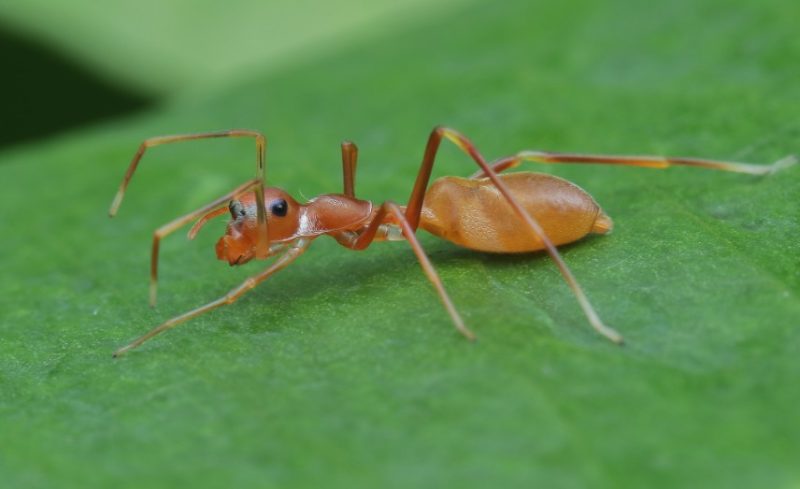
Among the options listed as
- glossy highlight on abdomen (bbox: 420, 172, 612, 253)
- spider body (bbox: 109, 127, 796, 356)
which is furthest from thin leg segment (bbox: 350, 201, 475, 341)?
glossy highlight on abdomen (bbox: 420, 172, 612, 253)

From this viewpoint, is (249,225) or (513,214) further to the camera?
(249,225)

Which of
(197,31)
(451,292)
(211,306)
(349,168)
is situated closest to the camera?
(451,292)

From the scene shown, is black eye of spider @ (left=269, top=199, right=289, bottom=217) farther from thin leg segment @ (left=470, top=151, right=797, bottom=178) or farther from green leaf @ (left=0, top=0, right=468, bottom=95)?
green leaf @ (left=0, top=0, right=468, bottom=95)

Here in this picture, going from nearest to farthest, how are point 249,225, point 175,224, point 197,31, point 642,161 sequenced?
1. point 175,224
2. point 249,225
3. point 642,161
4. point 197,31

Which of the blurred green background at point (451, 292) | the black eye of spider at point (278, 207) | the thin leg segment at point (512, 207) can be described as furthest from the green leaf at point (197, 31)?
the thin leg segment at point (512, 207)

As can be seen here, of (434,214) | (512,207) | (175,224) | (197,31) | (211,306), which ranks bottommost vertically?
(211,306)

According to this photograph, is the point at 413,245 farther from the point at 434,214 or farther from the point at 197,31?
the point at 197,31

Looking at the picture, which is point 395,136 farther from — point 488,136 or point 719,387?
point 719,387

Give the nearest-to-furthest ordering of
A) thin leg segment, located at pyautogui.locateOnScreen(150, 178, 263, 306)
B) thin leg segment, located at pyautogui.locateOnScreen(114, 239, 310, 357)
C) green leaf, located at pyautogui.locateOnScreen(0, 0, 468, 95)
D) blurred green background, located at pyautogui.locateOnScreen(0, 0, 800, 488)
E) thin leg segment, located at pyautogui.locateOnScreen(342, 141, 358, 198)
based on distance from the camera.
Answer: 1. blurred green background, located at pyautogui.locateOnScreen(0, 0, 800, 488)
2. thin leg segment, located at pyautogui.locateOnScreen(150, 178, 263, 306)
3. thin leg segment, located at pyautogui.locateOnScreen(114, 239, 310, 357)
4. thin leg segment, located at pyautogui.locateOnScreen(342, 141, 358, 198)
5. green leaf, located at pyautogui.locateOnScreen(0, 0, 468, 95)

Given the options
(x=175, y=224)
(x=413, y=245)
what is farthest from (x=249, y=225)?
(x=413, y=245)
